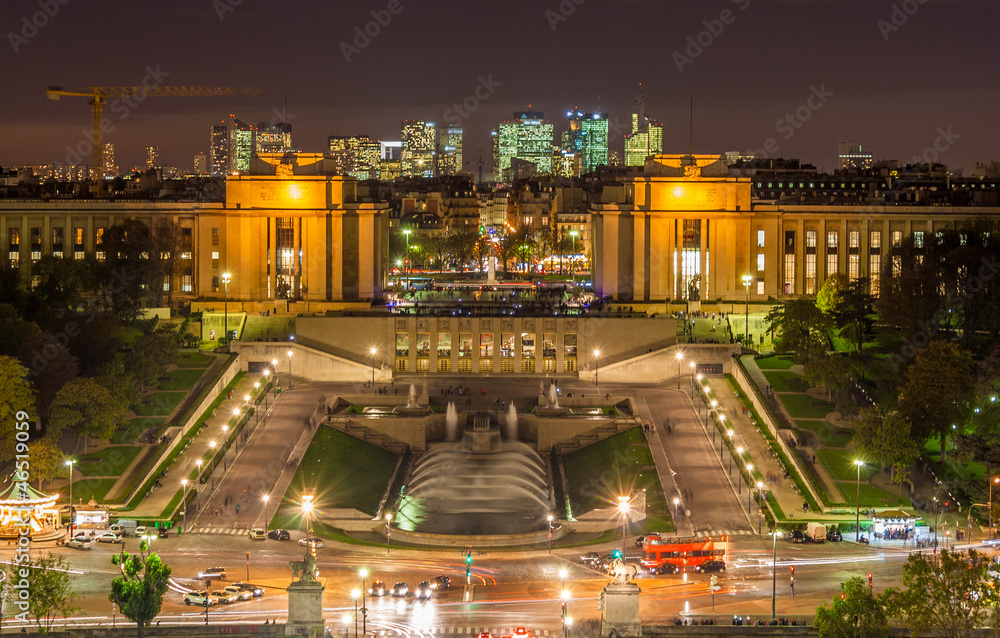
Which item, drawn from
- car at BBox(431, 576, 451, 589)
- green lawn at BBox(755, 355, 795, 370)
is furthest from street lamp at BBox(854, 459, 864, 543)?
green lawn at BBox(755, 355, 795, 370)

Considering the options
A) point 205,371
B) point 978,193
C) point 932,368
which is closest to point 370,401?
point 205,371

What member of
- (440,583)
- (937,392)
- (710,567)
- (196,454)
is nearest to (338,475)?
(196,454)

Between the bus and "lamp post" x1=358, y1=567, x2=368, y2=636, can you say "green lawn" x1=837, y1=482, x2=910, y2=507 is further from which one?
"lamp post" x1=358, y1=567, x2=368, y2=636

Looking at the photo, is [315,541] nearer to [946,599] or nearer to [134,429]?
[134,429]

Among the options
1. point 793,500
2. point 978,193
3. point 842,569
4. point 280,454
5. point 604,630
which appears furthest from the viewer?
point 978,193

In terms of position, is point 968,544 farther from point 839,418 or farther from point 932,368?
point 839,418

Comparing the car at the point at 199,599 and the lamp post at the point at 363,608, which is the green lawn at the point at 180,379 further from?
the lamp post at the point at 363,608

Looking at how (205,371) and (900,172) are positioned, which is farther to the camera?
(900,172)
